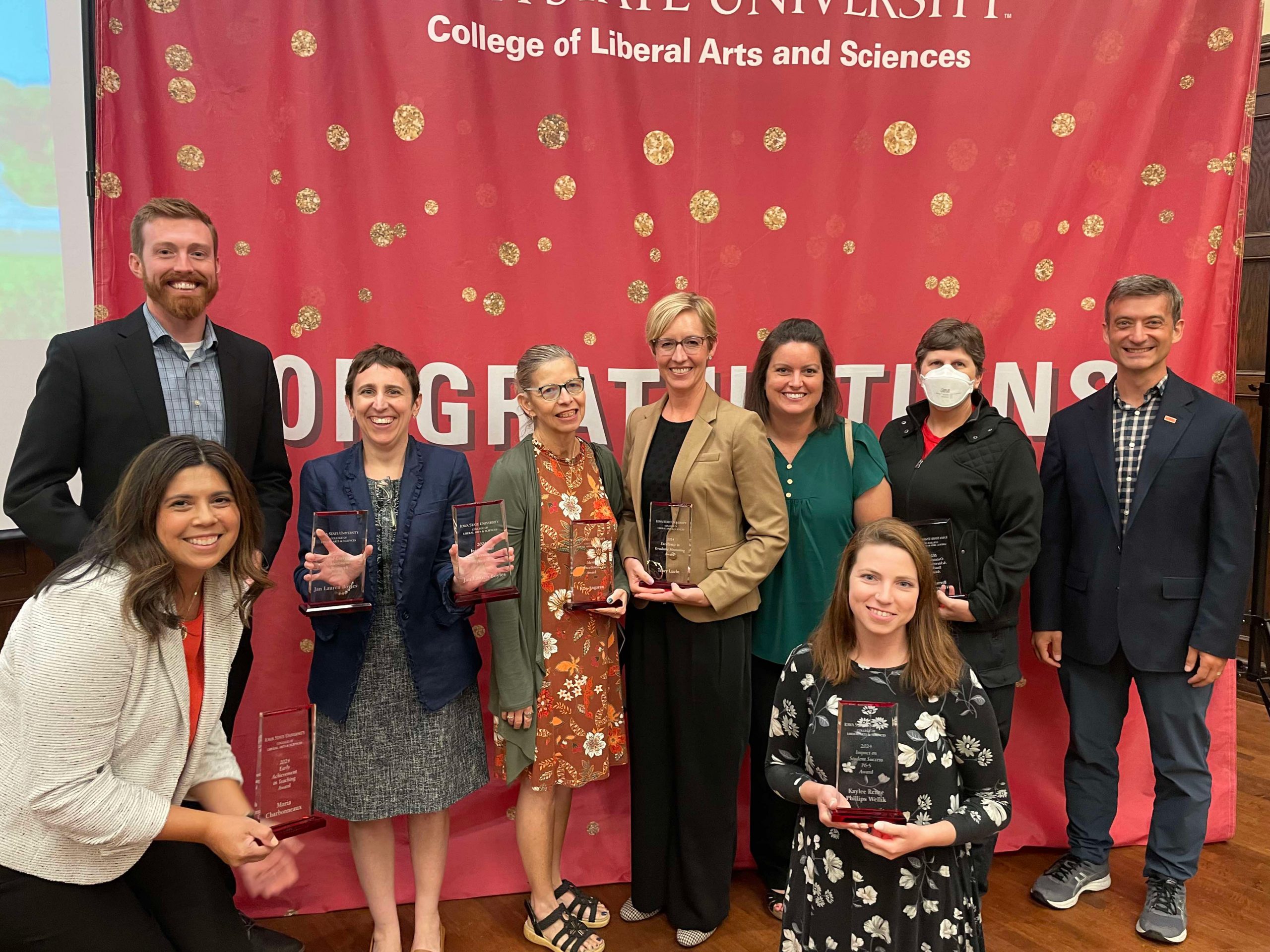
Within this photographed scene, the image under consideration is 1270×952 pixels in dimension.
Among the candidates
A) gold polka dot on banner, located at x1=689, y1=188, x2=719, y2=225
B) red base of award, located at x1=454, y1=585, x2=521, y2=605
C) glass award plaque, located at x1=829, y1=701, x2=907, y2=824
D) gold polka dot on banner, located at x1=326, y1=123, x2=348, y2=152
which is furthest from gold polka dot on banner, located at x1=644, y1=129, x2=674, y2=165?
glass award plaque, located at x1=829, y1=701, x2=907, y2=824

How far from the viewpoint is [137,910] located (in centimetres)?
163

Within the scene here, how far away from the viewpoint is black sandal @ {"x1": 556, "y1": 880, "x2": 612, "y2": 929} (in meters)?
2.63

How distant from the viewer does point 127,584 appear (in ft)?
5.03

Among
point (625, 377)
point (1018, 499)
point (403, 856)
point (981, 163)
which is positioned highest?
point (981, 163)

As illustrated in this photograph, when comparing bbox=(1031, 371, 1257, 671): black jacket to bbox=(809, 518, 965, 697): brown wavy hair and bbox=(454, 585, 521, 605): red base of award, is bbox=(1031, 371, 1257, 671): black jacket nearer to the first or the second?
bbox=(809, 518, 965, 697): brown wavy hair

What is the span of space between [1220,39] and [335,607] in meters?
3.31

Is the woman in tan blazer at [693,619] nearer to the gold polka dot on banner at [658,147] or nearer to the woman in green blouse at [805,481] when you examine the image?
the woman in green blouse at [805,481]

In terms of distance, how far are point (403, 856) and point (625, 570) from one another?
1.26m

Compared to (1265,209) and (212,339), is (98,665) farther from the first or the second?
(1265,209)

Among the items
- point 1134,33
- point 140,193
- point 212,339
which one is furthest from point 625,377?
point 1134,33

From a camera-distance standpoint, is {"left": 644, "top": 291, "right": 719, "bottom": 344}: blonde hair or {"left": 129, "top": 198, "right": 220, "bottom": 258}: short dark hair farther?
{"left": 644, "top": 291, "right": 719, "bottom": 344}: blonde hair

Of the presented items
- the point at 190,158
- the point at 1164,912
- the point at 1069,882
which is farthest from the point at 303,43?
the point at 1164,912

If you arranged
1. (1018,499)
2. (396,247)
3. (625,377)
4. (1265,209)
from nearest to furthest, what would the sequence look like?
(1018,499)
(396,247)
(625,377)
(1265,209)

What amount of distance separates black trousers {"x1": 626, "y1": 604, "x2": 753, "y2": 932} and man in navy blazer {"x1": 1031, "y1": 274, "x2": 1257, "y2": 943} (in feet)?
3.50
